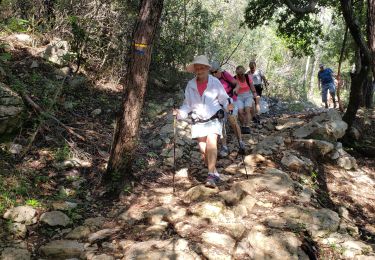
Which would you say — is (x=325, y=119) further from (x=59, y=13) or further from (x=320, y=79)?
(x=59, y=13)

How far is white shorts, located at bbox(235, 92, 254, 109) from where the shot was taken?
9.26 metres

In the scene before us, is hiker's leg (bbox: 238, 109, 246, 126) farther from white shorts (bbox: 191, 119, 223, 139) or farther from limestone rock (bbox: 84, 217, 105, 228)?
limestone rock (bbox: 84, 217, 105, 228)

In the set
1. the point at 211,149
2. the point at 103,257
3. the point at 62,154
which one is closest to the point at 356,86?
the point at 211,149

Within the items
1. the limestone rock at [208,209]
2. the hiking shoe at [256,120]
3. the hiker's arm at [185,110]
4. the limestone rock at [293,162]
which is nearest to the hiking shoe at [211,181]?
the limestone rock at [208,209]

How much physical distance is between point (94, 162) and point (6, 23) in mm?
5010

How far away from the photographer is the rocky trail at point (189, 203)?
4.49m

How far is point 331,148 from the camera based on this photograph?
851 centimetres

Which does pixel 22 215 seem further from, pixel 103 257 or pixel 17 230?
pixel 103 257

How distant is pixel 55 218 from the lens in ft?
16.4

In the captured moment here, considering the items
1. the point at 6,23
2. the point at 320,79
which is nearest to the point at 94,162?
the point at 6,23

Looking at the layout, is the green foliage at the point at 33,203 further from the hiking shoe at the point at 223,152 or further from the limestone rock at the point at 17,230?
the hiking shoe at the point at 223,152

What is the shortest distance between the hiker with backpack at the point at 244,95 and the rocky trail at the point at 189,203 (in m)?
1.02

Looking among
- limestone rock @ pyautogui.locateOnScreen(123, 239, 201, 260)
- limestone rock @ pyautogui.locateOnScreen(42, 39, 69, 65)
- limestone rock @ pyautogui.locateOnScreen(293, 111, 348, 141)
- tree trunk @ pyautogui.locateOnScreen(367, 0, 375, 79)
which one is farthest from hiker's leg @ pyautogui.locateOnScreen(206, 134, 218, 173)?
limestone rock @ pyautogui.locateOnScreen(42, 39, 69, 65)

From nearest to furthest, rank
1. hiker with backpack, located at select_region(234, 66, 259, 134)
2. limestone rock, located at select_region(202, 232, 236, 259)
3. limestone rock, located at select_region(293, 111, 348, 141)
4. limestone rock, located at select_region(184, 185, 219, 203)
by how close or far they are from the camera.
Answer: limestone rock, located at select_region(202, 232, 236, 259), limestone rock, located at select_region(184, 185, 219, 203), limestone rock, located at select_region(293, 111, 348, 141), hiker with backpack, located at select_region(234, 66, 259, 134)
